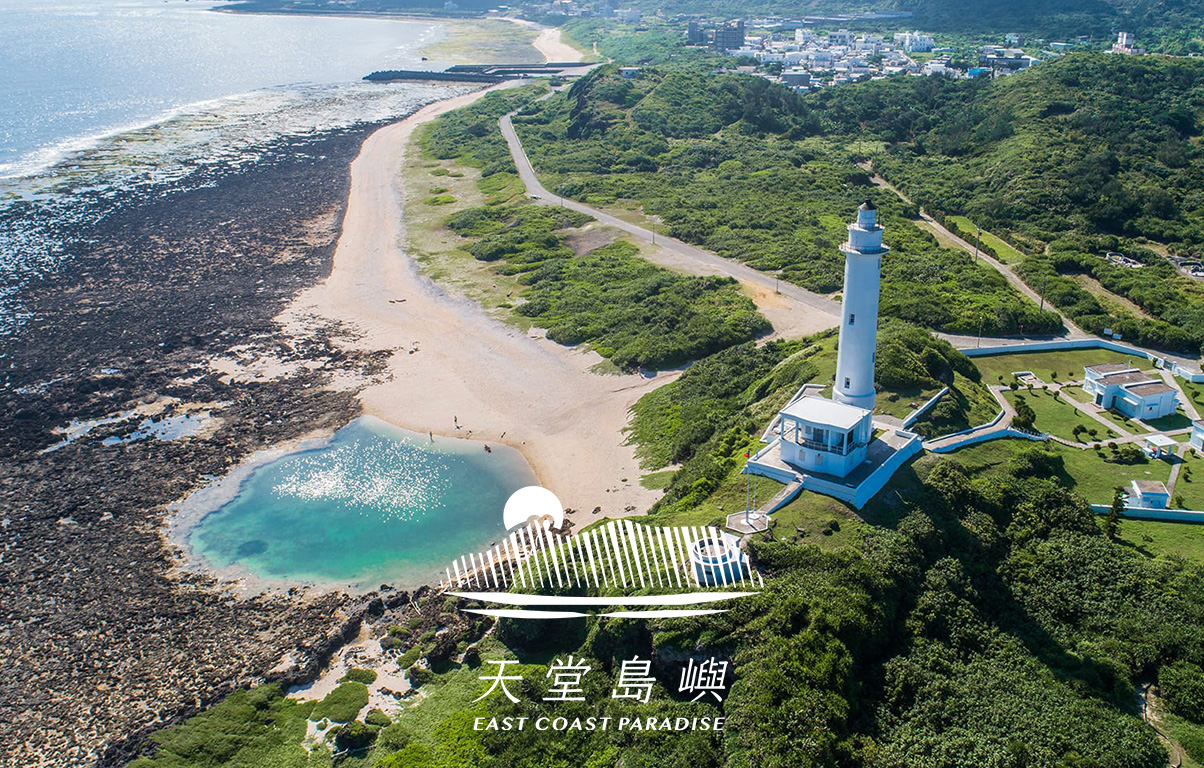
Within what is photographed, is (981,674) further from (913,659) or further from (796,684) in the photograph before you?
(796,684)

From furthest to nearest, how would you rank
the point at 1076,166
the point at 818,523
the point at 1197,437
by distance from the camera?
the point at 1076,166, the point at 1197,437, the point at 818,523

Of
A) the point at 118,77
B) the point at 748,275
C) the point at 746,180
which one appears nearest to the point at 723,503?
the point at 748,275

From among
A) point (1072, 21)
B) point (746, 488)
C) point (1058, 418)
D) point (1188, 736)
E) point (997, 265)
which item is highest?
point (1072, 21)

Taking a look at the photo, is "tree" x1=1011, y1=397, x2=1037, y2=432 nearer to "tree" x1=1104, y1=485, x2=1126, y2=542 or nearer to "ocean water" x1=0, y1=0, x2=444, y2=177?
"tree" x1=1104, y1=485, x2=1126, y2=542

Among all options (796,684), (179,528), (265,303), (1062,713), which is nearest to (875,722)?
(796,684)

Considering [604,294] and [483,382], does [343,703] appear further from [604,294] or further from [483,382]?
[604,294]

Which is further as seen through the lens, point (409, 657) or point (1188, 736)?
point (409, 657)

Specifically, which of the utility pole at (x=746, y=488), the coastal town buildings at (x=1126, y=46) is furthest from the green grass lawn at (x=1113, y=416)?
the coastal town buildings at (x=1126, y=46)

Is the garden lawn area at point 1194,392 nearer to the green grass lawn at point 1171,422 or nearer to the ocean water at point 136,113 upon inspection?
the green grass lawn at point 1171,422
